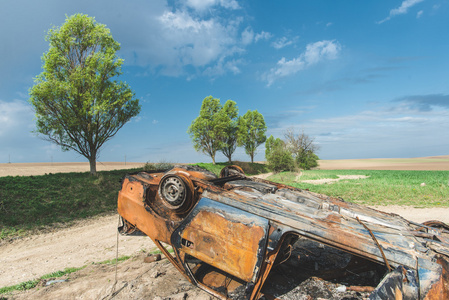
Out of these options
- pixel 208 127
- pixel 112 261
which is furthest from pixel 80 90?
pixel 208 127

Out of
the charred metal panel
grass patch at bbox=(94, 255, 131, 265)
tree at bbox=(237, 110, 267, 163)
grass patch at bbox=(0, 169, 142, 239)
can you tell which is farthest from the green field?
tree at bbox=(237, 110, 267, 163)

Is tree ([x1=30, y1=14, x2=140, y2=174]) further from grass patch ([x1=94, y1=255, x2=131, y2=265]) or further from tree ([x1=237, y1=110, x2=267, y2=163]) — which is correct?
tree ([x1=237, y1=110, x2=267, y2=163])

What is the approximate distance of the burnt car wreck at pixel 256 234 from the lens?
236 centimetres

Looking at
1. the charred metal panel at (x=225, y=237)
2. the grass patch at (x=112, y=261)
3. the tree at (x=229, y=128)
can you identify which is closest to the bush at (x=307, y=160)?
the tree at (x=229, y=128)

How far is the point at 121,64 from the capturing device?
1644cm

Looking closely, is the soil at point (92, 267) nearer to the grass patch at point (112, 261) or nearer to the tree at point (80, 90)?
the grass patch at point (112, 261)

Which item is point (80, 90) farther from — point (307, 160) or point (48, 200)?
point (307, 160)

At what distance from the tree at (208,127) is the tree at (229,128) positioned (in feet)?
1.81

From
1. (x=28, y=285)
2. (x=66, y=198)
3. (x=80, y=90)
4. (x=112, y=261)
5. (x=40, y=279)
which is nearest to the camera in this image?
(x=28, y=285)

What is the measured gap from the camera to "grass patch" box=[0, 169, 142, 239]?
882 centimetres

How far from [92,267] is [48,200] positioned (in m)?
7.29

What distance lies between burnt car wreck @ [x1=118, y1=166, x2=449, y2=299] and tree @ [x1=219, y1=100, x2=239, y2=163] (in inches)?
1230

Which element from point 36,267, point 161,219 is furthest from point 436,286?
point 36,267

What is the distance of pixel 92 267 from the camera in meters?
5.14
